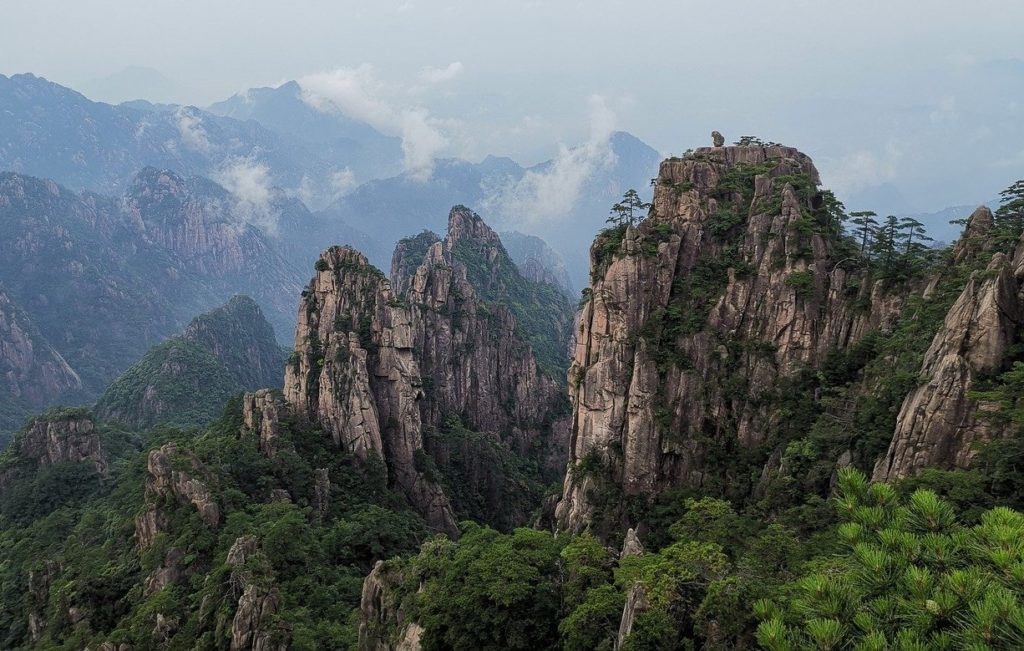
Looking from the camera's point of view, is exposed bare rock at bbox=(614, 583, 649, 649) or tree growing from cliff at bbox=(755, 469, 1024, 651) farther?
exposed bare rock at bbox=(614, 583, 649, 649)

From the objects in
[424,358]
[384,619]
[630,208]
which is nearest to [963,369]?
[384,619]

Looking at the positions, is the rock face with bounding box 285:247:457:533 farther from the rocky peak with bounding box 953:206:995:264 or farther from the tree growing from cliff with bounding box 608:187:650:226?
the rocky peak with bounding box 953:206:995:264

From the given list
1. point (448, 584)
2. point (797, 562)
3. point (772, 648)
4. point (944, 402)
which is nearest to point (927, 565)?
point (772, 648)

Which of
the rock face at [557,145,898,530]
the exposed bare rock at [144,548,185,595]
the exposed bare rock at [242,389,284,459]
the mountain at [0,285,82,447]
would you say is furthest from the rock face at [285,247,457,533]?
the mountain at [0,285,82,447]

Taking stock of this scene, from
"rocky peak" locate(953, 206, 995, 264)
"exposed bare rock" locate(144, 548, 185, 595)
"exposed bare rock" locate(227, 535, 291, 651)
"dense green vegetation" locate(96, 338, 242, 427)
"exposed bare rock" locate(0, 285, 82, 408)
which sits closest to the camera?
"exposed bare rock" locate(227, 535, 291, 651)

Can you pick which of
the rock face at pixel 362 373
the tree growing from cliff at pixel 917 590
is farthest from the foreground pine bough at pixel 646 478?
the rock face at pixel 362 373

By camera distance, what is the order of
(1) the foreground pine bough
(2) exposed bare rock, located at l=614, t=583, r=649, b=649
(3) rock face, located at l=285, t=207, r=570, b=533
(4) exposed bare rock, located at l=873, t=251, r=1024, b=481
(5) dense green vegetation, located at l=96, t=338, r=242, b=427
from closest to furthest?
1. (1) the foreground pine bough
2. (2) exposed bare rock, located at l=614, t=583, r=649, b=649
3. (4) exposed bare rock, located at l=873, t=251, r=1024, b=481
4. (3) rock face, located at l=285, t=207, r=570, b=533
5. (5) dense green vegetation, located at l=96, t=338, r=242, b=427

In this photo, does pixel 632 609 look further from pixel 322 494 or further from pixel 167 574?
pixel 322 494

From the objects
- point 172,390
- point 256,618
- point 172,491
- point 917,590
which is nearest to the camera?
point 917,590
